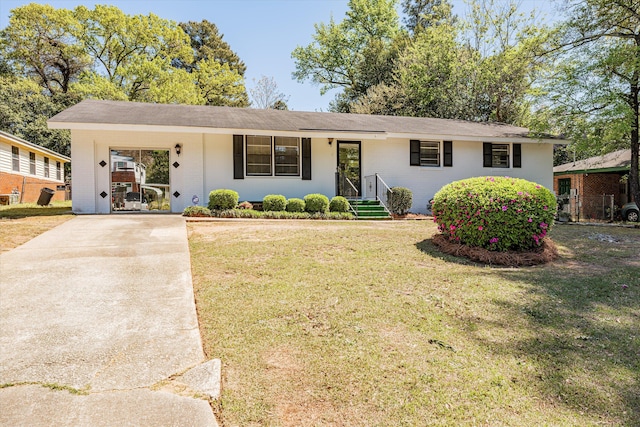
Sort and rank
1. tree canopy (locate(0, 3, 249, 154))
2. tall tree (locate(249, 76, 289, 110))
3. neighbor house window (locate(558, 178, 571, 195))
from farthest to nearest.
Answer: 1. tall tree (locate(249, 76, 289, 110))
2. tree canopy (locate(0, 3, 249, 154))
3. neighbor house window (locate(558, 178, 571, 195))

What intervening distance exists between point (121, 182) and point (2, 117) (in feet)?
58.2

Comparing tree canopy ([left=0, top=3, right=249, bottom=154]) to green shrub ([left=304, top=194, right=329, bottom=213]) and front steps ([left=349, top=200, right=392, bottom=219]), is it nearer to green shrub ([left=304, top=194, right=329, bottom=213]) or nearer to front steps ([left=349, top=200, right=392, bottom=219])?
front steps ([left=349, top=200, right=392, bottom=219])

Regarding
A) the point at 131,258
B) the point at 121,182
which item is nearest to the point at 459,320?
the point at 131,258

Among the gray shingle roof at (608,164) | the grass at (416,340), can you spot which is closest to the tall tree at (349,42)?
the gray shingle roof at (608,164)

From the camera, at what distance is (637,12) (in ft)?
41.7

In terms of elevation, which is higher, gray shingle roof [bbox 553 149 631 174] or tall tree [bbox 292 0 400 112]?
tall tree [bbox 292 0 400 112]

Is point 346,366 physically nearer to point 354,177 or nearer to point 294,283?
point 294,283

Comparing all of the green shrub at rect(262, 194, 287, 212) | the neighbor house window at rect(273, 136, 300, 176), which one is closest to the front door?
the neighbor house window at rect(273, 136, 300, 176)

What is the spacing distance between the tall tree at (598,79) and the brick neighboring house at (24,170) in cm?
2378

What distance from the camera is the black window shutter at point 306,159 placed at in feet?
43.0

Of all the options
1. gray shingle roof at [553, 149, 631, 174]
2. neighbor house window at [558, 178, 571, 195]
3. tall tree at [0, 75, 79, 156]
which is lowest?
neighbor house window at [558, 178, 571, 195]

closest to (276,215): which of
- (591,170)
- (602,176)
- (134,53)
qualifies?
(591,170)

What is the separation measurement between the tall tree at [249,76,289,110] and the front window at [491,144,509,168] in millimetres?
19812

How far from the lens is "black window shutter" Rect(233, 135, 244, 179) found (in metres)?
12.4
